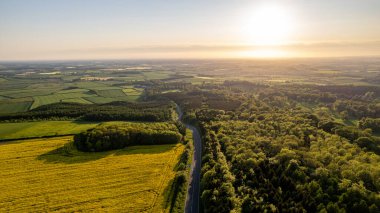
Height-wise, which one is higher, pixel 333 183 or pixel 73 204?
pixel 333 183

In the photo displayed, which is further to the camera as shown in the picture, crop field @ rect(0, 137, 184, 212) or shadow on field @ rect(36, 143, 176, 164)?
shadow on field @ rect(36, 143, 176, 164)

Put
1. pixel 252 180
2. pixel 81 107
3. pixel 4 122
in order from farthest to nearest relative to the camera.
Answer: pixel 81 107 → pixel 4 122 → pixel 252 180

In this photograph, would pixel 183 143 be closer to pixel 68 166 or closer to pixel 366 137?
pixel 68 166

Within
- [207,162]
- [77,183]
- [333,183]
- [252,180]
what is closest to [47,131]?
[77,183]

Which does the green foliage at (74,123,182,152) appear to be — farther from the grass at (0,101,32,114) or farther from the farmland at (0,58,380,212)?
the grass at (0,101,32,114)

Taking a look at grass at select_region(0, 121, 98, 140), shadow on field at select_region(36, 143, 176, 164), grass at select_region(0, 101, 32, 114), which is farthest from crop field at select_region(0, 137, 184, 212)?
grass at select_region(0, 101, 32, 114)
